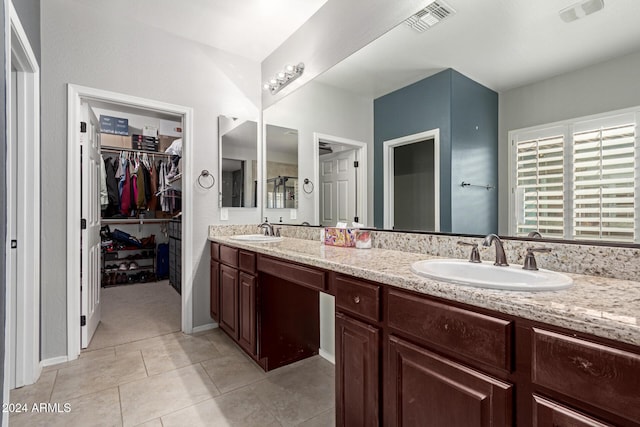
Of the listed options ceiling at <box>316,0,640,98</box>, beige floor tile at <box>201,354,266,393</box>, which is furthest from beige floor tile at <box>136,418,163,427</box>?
ceiling at <box>316,0,640,98</box>

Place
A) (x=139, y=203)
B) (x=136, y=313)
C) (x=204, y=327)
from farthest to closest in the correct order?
(x=139, y=203) → (x=136, y=313) → (x=204, y=327)

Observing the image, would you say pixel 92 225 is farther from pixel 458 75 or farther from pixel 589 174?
pixel 589 174

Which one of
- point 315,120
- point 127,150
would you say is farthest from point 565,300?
point 127,150

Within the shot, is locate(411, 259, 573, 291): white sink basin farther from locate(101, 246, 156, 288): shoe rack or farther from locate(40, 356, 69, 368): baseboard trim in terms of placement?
locate(101, 246, 156, 288): shoe rack

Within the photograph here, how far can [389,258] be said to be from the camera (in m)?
1.45

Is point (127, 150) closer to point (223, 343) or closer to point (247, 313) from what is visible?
point (223, 343)

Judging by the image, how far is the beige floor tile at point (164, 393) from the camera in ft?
5.37

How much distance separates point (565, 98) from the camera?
3.62 ft

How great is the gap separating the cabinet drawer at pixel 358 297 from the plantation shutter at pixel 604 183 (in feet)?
2.44

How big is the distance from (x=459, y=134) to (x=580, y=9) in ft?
1.87

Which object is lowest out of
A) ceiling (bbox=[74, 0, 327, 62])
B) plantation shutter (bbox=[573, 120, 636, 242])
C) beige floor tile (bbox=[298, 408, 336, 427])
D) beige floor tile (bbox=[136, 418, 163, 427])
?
beige floor tile (bbox=[298, 408, 336, 427])

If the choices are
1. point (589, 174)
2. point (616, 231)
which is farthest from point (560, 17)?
point (616, 231)

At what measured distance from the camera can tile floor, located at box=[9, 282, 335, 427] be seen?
1.59 meters

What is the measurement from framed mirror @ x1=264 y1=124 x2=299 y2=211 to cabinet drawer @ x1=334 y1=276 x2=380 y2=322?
59.5 inches
